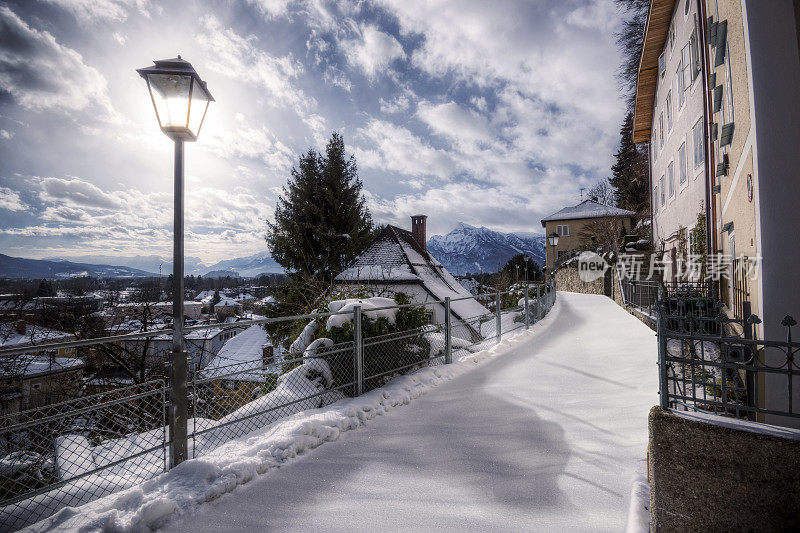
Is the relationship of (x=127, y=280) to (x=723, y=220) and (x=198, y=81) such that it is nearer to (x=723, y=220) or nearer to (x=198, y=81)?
(x=198, y=81)

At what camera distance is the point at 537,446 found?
3703mm

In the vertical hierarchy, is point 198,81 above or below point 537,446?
above

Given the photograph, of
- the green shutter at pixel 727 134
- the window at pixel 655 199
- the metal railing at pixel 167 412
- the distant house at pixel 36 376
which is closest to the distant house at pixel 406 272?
the window at pixel 655 199

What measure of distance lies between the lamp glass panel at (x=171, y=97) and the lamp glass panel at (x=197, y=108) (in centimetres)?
6

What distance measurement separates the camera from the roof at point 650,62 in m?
13.5

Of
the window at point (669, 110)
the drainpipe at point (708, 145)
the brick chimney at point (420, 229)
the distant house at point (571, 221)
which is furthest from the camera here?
the distant house at point (571, 221)

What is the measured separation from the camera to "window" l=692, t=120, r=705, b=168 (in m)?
10.2

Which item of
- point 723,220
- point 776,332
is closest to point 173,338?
point 776,332

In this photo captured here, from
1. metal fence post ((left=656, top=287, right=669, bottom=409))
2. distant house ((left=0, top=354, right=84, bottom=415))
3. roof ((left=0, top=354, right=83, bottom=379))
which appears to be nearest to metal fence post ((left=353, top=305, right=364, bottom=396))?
metal fence post ((left=656, top=287, right=669, bottom=409))

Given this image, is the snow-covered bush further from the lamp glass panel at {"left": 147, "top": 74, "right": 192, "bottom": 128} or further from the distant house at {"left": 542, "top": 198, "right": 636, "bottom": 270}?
the distant house at {"left": 542, "top": 198, "right": 636, "bottom": 270}

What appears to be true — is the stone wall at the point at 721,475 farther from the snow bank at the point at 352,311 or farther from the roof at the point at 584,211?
the roof at the point at 584,211

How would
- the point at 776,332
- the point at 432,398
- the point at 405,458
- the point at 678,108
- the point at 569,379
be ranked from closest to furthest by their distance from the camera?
the point at 405,458
the point at 776,332
the point at 432,398
the point at 569,379
the point at 678,108

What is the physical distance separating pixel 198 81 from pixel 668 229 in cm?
1667

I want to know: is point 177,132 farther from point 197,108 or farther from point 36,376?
point 36,376
